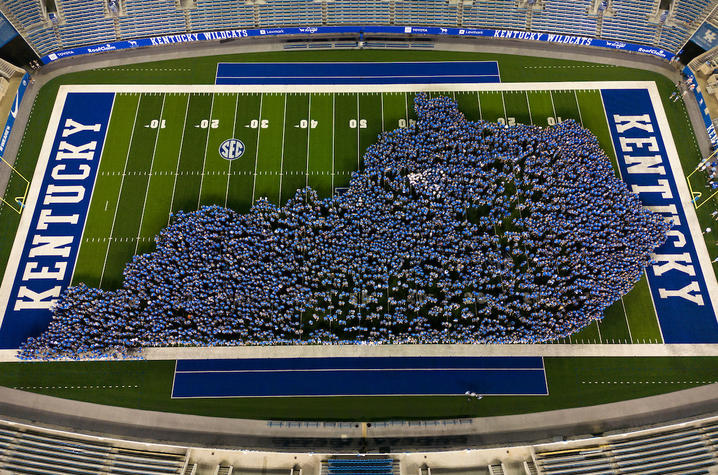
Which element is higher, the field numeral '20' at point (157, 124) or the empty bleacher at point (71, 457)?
the field numeral '20' at point (157, 124)

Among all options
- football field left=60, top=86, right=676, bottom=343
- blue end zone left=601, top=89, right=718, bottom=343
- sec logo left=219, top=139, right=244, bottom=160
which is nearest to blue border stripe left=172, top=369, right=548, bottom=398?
football field left=60, top=86, right=676, bottom=343

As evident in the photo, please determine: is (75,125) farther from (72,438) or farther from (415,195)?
(415,195)

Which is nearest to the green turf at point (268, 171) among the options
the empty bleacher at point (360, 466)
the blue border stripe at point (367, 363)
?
the blue border stripe at point (367, 363)

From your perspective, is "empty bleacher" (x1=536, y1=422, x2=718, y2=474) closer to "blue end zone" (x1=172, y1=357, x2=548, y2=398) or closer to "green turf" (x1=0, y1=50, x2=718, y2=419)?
"green turf" (x1=0, y1=50, x2=718, y2=419)

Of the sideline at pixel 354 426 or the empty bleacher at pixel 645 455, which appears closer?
the empty bleacher at pixel 645 455

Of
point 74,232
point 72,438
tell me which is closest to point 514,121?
point 74,232

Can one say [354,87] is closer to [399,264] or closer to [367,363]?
[399,264]

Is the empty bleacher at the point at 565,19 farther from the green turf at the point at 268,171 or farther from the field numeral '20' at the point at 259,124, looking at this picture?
the field numeral '20' at the point at 259,124
